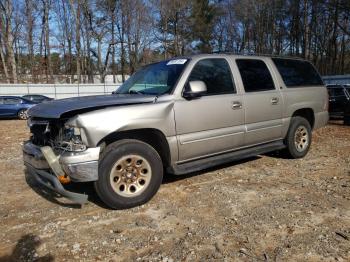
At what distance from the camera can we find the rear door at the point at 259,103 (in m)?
5.47

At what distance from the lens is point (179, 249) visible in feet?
11.1

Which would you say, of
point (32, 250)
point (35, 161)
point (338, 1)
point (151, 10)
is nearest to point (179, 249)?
point (32, 250)

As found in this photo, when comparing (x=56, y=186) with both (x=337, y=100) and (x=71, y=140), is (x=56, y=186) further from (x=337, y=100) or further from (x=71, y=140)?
(x=337, y=100)

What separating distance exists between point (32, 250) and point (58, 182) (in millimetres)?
767

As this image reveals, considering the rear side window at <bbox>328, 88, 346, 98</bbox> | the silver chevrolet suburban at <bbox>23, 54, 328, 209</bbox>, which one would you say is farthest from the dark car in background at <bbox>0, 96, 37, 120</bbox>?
the silver chevrolet suburban at <bbox>23, 54, 328, 209</bbox>

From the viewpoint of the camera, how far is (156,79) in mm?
5109

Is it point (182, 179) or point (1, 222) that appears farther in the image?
point (182, 179)

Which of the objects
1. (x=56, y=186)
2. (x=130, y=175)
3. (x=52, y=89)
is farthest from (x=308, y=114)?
(x=52, y=89)

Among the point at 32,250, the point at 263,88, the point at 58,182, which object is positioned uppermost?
the point at 263,88

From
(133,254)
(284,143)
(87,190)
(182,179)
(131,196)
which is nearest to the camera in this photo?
(133,254)

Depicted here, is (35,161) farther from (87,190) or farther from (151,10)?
(151,10)

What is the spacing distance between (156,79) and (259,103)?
1.69m

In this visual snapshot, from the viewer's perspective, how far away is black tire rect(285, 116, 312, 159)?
6344 millimetres

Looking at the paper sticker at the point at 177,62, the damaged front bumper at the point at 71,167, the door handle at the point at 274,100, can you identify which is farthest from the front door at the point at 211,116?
the damaged front bumper at the point at 71,167
